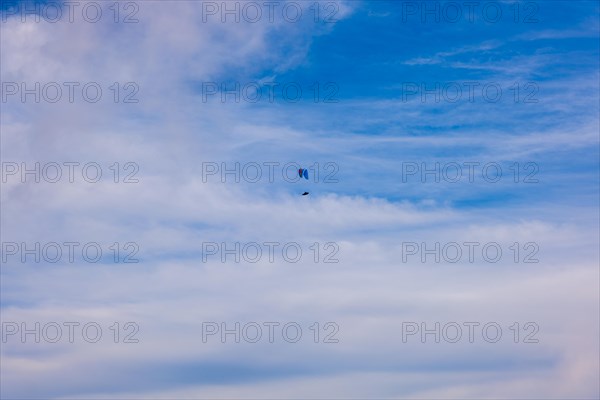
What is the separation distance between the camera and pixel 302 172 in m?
150
